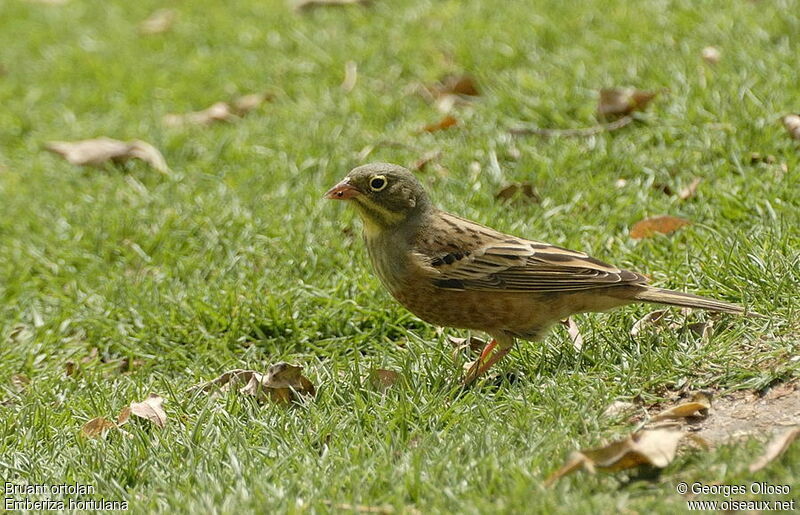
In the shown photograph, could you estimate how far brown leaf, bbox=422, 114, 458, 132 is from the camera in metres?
8.20

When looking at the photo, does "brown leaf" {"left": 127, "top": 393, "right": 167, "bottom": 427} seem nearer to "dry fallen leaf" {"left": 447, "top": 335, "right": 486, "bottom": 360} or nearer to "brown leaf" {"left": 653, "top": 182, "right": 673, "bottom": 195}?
"dry fallen leaf" {"left": 447, "top": 335, "right": 486, "bottom": 360}

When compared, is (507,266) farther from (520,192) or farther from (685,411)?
(520,192)

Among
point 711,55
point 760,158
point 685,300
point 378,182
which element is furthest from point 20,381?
point 711,55

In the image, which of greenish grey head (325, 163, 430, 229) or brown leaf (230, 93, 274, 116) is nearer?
greenish grey head (325, 163, 430, 229)

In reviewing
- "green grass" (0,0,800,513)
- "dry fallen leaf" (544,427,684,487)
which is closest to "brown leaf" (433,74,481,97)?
"green grass" (0,0,800,513)

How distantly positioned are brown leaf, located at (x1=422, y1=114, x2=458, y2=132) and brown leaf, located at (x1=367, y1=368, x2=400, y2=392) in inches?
126

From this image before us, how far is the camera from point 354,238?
6.96 meters

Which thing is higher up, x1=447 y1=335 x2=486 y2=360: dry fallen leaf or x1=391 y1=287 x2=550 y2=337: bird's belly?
x1=391 y1=287 x2=550 y2=337: bird's belly

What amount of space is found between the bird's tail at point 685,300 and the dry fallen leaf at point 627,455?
1124 millimetres

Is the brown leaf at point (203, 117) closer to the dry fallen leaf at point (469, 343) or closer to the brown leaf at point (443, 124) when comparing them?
the brown leaf at point (443, 124)

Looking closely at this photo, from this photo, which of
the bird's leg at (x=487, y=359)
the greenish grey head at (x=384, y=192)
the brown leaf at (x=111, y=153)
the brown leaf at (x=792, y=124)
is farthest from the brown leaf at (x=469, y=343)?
the brown leaf at (x=111, y=153)

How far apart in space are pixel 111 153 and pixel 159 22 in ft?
10.8

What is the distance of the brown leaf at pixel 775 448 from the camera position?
12.9 feet

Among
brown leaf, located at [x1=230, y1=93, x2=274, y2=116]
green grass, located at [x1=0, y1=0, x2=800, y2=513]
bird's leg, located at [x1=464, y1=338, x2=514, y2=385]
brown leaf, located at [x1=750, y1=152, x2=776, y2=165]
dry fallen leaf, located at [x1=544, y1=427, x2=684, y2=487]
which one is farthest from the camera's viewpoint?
brown leaf, located at [x1=230, y1=93, x2=274, y2=116]
